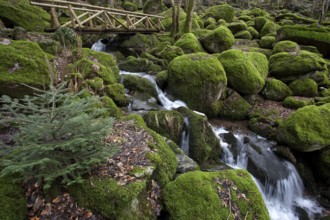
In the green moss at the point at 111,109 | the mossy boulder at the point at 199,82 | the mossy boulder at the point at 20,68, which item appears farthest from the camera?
the mossy boulder at the point at 199,82

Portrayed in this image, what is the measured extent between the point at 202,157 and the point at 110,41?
36.0 ft

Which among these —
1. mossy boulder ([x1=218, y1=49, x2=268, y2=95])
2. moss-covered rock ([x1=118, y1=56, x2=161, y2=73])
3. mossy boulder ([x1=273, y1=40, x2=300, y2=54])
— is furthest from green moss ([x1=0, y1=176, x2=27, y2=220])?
mossy boulder ([x1=273, y1=40, x2=300, y2=54])

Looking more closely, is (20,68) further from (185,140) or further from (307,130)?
(307,130)

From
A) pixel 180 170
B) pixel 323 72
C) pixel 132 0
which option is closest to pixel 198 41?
pixel 323 72

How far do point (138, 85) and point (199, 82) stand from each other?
257 centimetres

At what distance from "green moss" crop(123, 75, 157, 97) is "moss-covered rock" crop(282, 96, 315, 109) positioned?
21.5ft

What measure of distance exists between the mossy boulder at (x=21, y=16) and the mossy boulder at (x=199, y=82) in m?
6.84

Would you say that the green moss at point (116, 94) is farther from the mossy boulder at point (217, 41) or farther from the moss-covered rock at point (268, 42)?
the moss-covered rock at point (268, 42)

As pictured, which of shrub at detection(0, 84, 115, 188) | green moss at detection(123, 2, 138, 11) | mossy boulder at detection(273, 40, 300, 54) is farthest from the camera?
green moss at detection(123, 2, 138, 11)

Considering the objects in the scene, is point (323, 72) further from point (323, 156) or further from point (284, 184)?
point (284, 184)

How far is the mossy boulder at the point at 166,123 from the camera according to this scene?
7.32 meters

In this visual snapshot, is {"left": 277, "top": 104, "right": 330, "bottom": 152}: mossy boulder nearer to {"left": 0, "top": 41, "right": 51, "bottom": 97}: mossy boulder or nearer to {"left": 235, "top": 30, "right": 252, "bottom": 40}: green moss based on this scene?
{"left": 0, "top": 41, "right": 51, "bottom": 97}: mossy boulder

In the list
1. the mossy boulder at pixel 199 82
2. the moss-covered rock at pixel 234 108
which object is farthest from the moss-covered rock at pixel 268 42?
the mossy boulder at pixel 199 82

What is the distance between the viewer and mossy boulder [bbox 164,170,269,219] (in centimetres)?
400
